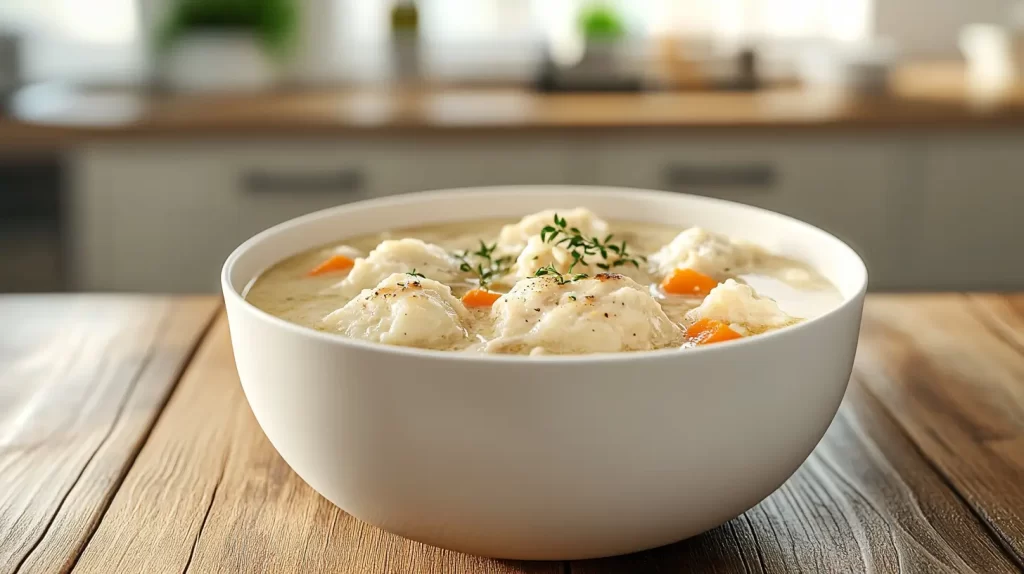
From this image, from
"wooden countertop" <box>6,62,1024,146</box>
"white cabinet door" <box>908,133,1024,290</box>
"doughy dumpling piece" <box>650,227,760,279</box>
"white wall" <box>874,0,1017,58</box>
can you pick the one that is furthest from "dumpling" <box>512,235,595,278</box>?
"white wall" <box>874,0,1017,58</box>

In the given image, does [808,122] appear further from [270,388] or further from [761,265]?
[270,388]

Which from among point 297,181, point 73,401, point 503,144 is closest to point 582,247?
point 73,401

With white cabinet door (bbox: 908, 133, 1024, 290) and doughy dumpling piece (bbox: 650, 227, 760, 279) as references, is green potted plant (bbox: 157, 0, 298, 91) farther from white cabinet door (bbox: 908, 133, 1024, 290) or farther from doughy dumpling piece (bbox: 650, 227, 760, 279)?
doughy dumpling piece (bbox: 650, 227, 760, 279)

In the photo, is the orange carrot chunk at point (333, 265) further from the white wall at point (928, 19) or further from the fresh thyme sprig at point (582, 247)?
the white wall at point (928, 19)

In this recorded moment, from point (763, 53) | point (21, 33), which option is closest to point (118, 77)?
point (21, 33)

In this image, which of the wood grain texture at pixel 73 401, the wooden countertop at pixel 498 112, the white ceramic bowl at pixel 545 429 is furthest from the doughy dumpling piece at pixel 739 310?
→ the wooden countertop at pixel 498 112

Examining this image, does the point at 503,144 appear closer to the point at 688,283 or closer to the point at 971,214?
the point at 971,214

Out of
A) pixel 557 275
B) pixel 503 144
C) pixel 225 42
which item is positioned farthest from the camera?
pixel 225 42
